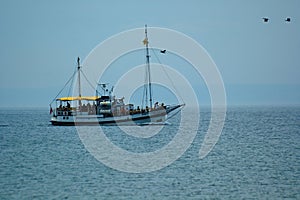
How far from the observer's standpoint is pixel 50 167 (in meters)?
50.7

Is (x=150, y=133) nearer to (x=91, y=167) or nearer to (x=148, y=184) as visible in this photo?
(x=91, y=167)

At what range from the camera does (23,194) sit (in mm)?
38719

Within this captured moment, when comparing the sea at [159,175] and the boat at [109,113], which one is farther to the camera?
the boat at [109,113]

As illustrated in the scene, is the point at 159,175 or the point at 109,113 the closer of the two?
the point at 159,175

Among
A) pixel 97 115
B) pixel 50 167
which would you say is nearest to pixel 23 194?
pixel 50 167

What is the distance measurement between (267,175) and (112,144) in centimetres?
2922

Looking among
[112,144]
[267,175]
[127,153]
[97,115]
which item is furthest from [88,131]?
[267,175]

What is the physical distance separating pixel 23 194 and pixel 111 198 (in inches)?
206

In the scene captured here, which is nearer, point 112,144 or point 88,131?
point 112,144

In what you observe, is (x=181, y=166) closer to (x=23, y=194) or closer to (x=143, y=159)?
(x=143, y=159)

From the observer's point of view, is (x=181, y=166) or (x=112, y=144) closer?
(x=181, y=166)

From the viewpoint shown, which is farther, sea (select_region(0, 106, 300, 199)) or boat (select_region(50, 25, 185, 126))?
boat (select_region(50, 25, 185, 126))

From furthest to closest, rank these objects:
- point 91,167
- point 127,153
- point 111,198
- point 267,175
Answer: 1. point 127,153
2. point 91,167
3. point 267,175
4. point 111,198

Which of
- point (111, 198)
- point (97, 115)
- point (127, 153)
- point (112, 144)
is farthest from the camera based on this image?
point (97, 115)
